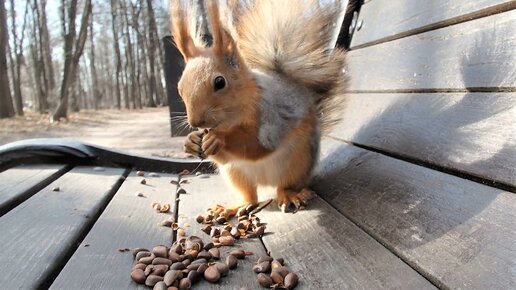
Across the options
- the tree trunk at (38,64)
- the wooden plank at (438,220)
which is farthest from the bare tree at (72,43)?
the wooden plank at (438,220)

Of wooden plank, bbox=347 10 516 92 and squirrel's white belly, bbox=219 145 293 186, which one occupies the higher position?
wooden plank, bbox=347 10 516 92

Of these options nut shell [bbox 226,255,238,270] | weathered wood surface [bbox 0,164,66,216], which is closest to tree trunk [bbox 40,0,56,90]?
weathered wood surface [bbox 0,164,66,216]

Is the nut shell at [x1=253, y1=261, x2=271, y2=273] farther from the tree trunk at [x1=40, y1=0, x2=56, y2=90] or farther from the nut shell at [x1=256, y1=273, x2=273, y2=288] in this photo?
the tree trunk at [x1=40, y1=0, x2=56, y2=90]

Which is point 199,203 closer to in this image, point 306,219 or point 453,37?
point 306,219

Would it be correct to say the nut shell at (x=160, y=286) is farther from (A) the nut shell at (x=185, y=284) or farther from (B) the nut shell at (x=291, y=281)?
(B) the nut shell at (x=291, y=281)

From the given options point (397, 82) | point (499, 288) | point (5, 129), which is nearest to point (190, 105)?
point (397, 82)

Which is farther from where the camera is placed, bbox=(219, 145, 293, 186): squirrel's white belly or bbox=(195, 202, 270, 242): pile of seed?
bbox=(219, 145, 293, 186): squirrel's white belly
